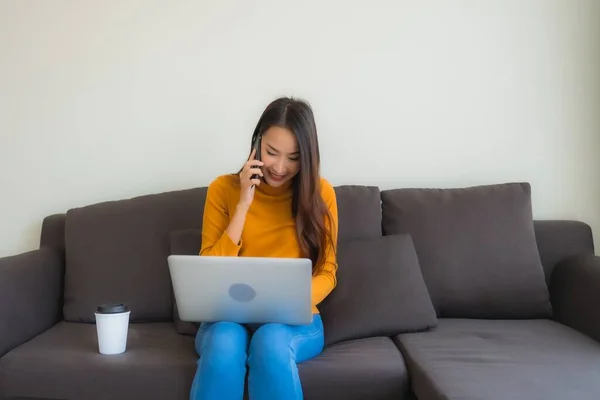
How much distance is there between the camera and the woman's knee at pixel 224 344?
1.48 meters

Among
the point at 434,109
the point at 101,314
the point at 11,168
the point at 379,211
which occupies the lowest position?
the point at 101,314

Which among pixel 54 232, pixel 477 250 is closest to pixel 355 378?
pixel 477 250

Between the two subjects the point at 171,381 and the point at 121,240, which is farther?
the point at 121,240

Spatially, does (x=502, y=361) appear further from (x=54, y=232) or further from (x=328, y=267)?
(x=54, y=232)

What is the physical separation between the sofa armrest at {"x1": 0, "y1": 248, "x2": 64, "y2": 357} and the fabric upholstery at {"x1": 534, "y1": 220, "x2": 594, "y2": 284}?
68.2 inches

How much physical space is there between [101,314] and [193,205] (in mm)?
609

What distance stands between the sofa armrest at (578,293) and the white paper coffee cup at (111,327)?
1.38m

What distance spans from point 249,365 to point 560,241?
1322 mm

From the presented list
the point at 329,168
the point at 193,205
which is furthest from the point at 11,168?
the point at 329,168

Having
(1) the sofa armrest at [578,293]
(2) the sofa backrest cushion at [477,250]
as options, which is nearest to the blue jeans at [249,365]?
(2) the sofa backrest cushion at [477,250]

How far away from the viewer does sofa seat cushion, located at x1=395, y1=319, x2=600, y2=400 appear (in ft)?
4.46

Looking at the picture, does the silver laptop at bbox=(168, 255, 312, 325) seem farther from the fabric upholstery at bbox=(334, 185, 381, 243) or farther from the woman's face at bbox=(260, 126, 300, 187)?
the fabric upholstery at bbox=(334, 185, 381, 243)

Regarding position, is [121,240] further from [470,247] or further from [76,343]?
[470,247]

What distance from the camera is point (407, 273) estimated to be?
1.96 metres
